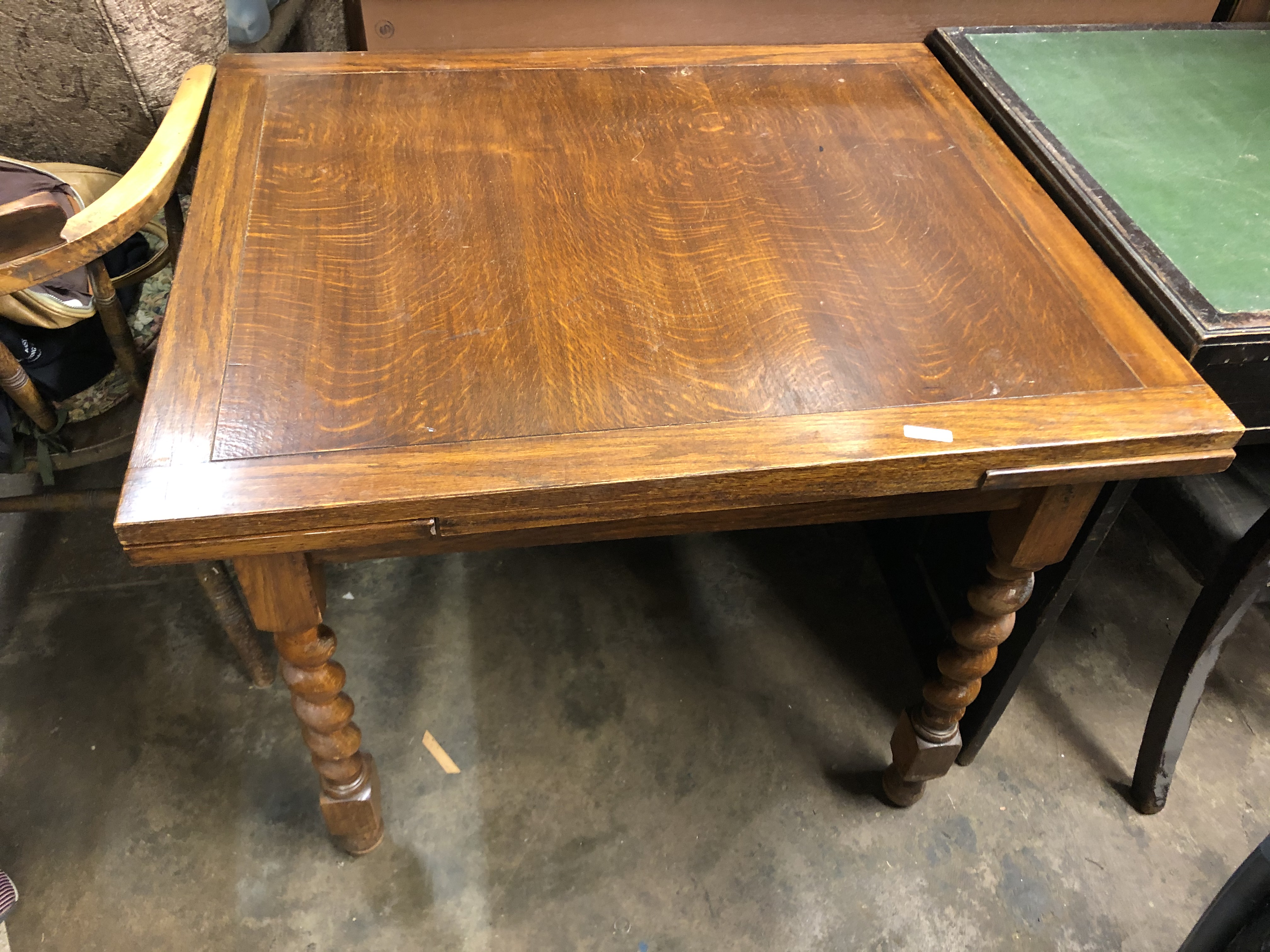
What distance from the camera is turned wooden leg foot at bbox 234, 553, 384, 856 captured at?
911 mm

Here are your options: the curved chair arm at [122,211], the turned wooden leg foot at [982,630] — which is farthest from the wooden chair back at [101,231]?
the turned wooden leg foot at [982,630]

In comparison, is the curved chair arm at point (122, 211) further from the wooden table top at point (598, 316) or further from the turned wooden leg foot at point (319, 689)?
the turned wooden leg foot at point (319, 689)

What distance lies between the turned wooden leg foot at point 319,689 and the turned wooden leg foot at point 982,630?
0.81m

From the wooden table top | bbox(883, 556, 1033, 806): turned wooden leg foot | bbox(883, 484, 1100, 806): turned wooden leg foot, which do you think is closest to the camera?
the wooden table top

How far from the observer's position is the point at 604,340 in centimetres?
92

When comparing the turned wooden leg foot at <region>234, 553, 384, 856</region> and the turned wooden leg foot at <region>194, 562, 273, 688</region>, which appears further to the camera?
the turned wooden leg foot at <region>194, 562, 273, 688</region>

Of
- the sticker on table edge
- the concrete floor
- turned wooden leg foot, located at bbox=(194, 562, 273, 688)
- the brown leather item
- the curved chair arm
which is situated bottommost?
the concrete floor

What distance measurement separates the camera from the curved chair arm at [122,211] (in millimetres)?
991

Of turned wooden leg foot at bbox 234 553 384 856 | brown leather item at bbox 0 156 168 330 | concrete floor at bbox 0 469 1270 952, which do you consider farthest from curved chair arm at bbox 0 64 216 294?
concrete floor at bbox 0 469 1270 952

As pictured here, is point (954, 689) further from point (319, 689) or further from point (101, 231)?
point (101, 231)

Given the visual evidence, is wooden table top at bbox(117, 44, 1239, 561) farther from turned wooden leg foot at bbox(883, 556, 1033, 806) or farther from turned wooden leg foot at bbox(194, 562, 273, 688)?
turned wooden leg foot at bbox(194, 562, 273, 688)

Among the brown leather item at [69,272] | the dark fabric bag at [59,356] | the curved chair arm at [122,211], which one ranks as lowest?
the dark fabric bag at [59,356]

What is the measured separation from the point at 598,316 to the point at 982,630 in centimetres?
68

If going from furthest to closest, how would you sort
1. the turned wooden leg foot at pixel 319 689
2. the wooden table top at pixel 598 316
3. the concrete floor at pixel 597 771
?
the concrete floor at pixel 597 771 → the turned wooden leg foot at pixel 319 689 → the wooden table top at pixel 598 316
